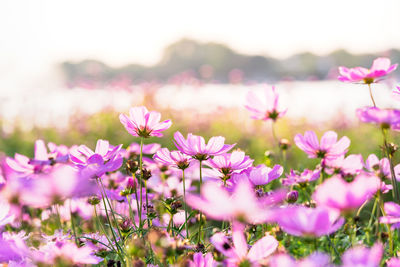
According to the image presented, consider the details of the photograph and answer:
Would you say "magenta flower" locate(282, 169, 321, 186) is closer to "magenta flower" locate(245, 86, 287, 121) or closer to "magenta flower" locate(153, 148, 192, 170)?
"magenta flower" locate(245, 86, 287, 121)

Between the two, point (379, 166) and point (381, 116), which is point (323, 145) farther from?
point (381, 116)

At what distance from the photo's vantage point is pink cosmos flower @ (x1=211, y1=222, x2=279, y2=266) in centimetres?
68

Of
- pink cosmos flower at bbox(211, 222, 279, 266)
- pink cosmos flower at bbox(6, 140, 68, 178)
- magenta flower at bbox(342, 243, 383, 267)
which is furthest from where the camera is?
pink cosmos flower at bbox(6, 140, 68, 178)

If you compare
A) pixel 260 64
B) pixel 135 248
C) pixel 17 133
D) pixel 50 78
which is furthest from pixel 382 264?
pixel 260 64

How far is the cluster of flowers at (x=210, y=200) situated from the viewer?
0.60 m

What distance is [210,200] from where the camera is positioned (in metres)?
0.62

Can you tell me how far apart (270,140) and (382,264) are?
2727mm

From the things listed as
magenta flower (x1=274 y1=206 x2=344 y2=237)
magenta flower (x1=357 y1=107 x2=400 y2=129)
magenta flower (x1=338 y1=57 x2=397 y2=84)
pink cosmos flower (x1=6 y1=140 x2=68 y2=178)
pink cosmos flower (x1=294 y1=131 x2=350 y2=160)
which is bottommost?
pink cosmos flower (x1=6 y1=140 x2=68 y2=178)

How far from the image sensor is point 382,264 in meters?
0.82

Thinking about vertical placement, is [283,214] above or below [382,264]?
above

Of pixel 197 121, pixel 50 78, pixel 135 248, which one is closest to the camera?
pixel 135 248

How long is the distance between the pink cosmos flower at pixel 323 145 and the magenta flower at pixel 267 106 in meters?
0.16

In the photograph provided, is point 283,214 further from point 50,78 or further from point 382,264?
point 50,78

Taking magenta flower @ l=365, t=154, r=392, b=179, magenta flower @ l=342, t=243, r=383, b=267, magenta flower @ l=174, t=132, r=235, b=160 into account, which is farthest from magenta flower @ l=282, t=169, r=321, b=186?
magenta flower @ l=342, t=243, r=383, b=267
